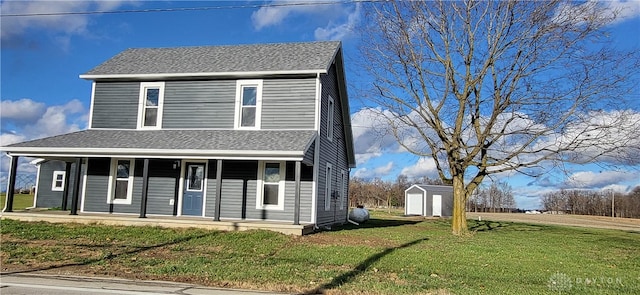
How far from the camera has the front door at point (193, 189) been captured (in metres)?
17.2

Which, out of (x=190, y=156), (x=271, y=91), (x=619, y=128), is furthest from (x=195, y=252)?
(x=619, y=128)

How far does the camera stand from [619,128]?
56.0 ft

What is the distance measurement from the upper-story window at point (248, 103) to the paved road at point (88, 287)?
10.0 m

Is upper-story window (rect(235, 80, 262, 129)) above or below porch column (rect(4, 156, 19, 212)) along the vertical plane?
above

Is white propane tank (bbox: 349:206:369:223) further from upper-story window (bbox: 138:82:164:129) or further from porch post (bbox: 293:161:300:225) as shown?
upper-story window (bbox: 138:82:164:129)

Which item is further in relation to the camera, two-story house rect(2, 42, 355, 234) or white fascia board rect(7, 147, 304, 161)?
two-story house rect(2, 42, 355, 234)

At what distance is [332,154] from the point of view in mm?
19641

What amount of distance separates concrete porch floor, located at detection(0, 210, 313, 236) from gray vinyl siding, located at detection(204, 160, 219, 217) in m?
0.51

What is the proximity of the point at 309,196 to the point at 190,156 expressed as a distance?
170 inches

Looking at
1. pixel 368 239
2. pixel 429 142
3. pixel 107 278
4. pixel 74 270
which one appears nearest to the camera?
pixel 107 278

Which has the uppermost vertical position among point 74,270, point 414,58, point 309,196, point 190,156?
point 414,58

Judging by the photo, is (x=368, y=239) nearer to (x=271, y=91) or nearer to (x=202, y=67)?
(x=271, y=91)

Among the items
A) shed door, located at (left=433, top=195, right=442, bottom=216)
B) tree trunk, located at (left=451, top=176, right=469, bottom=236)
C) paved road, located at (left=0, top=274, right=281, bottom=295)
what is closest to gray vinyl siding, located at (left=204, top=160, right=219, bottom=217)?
paved road, located at (left=0, top=274, right=281, bottom=295)

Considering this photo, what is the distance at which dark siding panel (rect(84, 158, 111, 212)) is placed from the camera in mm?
17797
